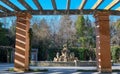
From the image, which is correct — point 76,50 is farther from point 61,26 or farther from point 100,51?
point 100,51

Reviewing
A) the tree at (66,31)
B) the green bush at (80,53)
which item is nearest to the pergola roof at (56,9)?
the green bush at (80,53)

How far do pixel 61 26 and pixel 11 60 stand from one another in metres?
10.6

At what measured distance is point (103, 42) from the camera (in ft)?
44.8

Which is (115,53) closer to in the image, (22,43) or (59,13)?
(59,13)

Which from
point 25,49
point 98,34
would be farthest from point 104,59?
point 25,49

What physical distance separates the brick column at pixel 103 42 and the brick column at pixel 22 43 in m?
4.36

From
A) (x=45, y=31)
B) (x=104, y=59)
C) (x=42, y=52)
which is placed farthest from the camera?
(x=45, y=31)

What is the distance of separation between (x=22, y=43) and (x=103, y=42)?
485 cm

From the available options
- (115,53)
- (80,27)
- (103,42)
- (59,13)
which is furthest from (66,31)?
(103,42)

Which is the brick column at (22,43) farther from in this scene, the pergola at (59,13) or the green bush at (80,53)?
the green bush at (80,53)

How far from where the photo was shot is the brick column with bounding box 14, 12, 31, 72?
45.2ft

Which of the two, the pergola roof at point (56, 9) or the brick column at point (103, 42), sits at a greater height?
the pergola roof at point (56, 9)

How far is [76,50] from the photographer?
3134 centimetres

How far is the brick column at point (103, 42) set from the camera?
13.3 meters
